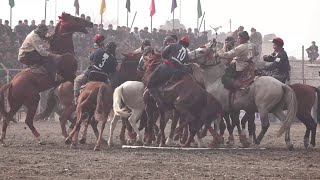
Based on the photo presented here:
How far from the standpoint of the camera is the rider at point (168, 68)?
15.8 metres

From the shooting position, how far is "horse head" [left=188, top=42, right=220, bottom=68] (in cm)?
1644

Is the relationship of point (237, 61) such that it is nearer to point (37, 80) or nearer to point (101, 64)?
point (101, 64)

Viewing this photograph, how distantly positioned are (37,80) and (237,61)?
475 centimetres

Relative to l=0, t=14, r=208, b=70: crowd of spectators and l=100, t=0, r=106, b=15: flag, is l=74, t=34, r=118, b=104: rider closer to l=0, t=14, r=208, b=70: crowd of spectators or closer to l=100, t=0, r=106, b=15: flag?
l=0, t=14, r=208, b=70: crowd of spectators

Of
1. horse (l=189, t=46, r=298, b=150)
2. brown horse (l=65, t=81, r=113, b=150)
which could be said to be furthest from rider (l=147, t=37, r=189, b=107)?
brown horse (l=65, t=81, r=113, b=150)

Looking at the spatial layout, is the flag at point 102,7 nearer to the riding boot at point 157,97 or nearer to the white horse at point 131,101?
the white horse at point 131,101

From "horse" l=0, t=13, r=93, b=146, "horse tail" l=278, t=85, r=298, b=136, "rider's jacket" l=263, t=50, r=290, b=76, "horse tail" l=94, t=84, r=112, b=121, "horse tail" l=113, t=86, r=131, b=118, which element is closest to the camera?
"horse tail" l=94, t=84, r=112, b=121

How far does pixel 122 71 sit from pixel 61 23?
190cm

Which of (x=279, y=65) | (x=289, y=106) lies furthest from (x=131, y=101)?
(x=279, y=65)

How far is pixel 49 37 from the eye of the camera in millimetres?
17344

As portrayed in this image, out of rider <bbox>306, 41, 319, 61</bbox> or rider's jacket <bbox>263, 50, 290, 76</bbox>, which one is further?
rider <bbox>306, 41, 319, 61</bbox>

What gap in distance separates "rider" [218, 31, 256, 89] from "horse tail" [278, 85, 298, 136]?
108cm

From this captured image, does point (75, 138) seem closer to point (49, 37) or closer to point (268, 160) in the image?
point (49, 37)

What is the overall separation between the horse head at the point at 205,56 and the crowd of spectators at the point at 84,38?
11760mm
